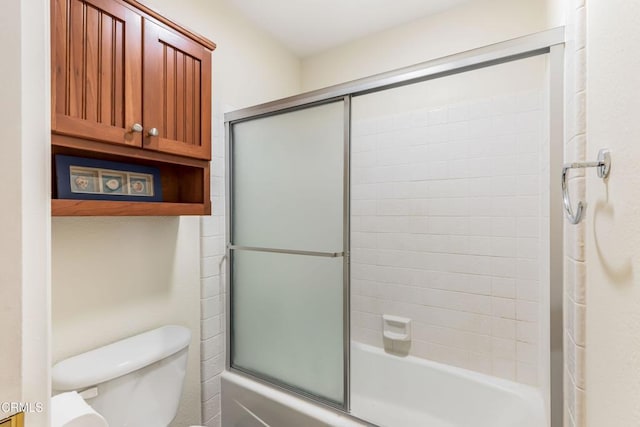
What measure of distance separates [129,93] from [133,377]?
1.03 m

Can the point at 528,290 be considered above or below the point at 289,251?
below

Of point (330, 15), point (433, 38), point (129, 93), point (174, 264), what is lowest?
point (174, 264)

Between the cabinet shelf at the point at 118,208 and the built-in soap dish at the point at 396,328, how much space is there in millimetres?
1308

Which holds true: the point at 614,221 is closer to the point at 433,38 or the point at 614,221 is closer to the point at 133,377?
the point at 133,377

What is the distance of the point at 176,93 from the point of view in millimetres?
1278

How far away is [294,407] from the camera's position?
1495 millimetres

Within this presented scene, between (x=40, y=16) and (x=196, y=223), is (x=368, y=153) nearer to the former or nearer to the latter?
(x=196, y=223)

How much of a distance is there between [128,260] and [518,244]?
1892 mm

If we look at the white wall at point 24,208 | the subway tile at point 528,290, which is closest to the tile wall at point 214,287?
the white wall at point 24,208

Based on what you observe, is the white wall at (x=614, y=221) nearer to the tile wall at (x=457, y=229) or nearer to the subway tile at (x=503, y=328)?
the tile wall at (x=457, y=229)

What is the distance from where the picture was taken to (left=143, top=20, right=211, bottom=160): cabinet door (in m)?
1.18

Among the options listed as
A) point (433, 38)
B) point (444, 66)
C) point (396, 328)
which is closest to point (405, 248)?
point (396, 328)

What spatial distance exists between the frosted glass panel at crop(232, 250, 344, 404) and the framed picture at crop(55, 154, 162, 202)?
66 centimetres

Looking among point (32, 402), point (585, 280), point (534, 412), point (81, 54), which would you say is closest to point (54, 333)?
point (32, 402)
